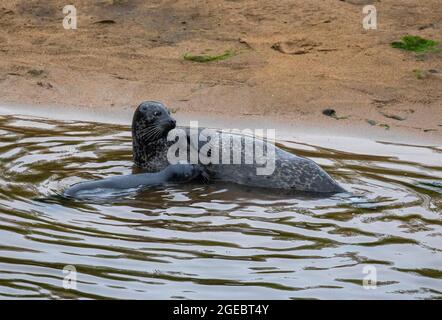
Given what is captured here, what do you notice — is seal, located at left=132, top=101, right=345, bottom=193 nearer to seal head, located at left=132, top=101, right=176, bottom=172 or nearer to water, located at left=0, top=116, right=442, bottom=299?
seal head, located at left=132, top=101, right=176, bottom=172

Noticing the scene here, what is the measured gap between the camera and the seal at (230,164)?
848 cm

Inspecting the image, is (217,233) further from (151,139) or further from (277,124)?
(277,124)

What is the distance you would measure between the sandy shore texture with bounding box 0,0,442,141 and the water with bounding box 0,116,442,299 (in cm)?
156

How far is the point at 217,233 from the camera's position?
7109 millimetres

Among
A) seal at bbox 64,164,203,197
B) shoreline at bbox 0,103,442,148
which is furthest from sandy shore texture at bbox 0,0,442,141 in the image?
seal at bbox 64,164,203,197

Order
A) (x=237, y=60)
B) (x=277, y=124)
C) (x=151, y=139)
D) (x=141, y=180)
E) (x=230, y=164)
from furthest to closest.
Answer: (x=237, y=60)
(x=277, y=124)
(x=151, y=139)
(x=230, y=164)
(x=141, y=180)

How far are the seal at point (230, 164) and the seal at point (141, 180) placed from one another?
1.12ft

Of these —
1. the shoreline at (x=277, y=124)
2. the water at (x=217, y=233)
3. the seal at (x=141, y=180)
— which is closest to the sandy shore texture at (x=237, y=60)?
the shoreline at (x=277, y=124)

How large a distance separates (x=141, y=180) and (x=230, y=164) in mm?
918

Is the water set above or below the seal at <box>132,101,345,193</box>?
below

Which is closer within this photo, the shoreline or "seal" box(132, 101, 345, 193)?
"seal" box(132, 101, 345, 193)

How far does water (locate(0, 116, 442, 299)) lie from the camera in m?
6.06

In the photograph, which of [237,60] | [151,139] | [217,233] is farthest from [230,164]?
[237,60]

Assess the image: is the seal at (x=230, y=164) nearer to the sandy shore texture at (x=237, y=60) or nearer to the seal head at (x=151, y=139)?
the seal head at (x=151, y=139)
